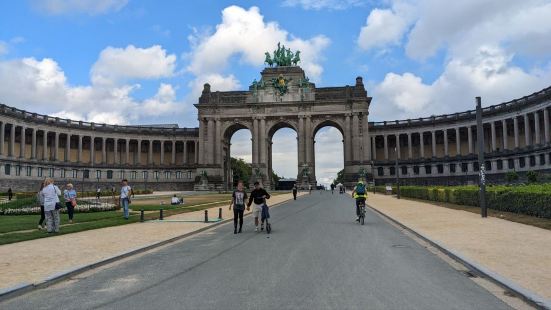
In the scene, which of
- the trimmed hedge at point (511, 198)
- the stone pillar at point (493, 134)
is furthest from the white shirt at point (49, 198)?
the stone pillar at point (493, 134)

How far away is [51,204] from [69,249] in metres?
4.92

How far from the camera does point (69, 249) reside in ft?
49.0

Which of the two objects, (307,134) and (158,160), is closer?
(307,134)

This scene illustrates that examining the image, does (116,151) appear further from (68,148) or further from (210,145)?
(210,145)

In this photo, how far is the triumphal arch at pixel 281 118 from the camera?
369 feet

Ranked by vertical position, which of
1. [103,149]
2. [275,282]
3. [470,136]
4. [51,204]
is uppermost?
[470,136]

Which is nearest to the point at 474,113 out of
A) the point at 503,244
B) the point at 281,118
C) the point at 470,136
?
the point at 470,136

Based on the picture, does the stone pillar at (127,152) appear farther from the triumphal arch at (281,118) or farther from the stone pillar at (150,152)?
the triumphal arch at (281,118)

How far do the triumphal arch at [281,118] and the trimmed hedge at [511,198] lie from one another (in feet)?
226

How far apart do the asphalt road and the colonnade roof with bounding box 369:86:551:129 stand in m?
80.0

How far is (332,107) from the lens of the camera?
114250 millimetres

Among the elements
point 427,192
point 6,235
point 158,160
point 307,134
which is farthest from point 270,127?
point 6,235

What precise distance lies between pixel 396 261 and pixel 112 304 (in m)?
7.35

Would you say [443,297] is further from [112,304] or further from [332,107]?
[332,107]
